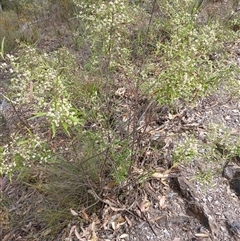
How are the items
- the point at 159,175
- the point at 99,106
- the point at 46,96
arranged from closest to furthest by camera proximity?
the point at 46,96 → the point at 99,106 → the point at 159,175

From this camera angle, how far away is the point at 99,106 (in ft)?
7.63

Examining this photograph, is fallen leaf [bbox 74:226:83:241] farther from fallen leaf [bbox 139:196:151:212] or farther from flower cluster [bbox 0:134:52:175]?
flower cluster [bbox 0:134:52:175]

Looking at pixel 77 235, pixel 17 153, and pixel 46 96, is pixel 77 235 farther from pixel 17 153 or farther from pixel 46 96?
pixel 46 96

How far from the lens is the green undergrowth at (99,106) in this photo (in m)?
1.59

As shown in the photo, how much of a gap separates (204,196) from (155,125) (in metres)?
0.79

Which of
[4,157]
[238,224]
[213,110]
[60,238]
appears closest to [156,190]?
[238,224]

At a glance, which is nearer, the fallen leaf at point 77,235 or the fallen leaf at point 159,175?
the fallen leaf at point 77,235

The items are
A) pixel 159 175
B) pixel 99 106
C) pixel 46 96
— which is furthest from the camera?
pixel 159 175

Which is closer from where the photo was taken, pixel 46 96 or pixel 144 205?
pixel 46 96

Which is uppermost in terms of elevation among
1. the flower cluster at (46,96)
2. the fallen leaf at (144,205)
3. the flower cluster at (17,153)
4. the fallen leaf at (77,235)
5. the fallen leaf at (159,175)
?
the flower cluster at (46,96)

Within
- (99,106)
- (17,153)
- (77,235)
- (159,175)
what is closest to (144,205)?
(159,175)

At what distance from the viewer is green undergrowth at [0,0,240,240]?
159 centimetres

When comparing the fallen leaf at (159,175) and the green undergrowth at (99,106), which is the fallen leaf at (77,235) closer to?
the green undergrowth at (99,106)

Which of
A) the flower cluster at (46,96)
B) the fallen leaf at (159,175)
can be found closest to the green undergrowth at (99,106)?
the flower cluster at (46,96)
